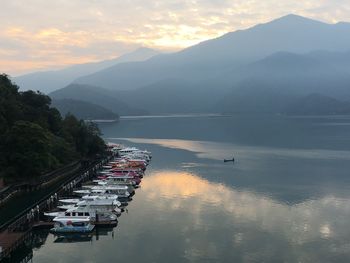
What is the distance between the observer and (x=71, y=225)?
40.1 meters

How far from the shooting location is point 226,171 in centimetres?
7675

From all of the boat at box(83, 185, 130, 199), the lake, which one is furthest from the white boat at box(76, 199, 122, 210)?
the boat at box(83, 185, 130, 199)

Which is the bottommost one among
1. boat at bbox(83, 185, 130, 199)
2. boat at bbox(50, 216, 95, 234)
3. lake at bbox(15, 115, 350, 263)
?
lake at bbox(15, 115, 350, 263)

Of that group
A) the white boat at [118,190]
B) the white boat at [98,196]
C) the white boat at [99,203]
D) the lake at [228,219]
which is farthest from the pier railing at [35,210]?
the white boat at [118,190]

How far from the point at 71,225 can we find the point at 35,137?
20626mm

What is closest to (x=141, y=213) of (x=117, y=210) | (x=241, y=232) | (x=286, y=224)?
(x=117, y=210)

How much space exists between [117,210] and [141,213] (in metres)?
2.71

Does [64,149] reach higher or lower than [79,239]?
higher

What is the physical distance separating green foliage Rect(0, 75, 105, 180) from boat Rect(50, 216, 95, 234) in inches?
670

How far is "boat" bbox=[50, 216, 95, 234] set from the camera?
131 feet

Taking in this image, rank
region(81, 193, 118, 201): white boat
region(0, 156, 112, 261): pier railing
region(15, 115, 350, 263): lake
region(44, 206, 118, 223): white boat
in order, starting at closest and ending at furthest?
1. region(15, 115, 350, 263): lake
2. region(0, 156, 112, 261): pier railing
3. region(44, 206, 118, 223): white boat
4. region(81, 193, 118, 201): white boat

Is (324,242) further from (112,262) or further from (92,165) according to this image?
(92,165)

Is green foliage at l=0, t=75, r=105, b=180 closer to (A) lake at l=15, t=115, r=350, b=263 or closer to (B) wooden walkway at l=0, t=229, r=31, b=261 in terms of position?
(A) lake at l=15, t=115, r=350, b=263

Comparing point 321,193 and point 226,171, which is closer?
point 321,193
